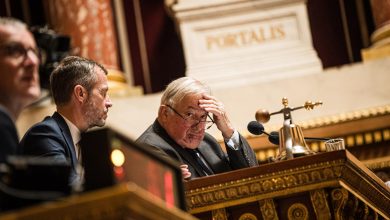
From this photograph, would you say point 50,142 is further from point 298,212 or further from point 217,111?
point 217,111

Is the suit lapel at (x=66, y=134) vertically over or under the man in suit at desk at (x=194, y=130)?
over

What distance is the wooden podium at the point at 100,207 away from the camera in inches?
74.9

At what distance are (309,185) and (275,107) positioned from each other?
2972mm

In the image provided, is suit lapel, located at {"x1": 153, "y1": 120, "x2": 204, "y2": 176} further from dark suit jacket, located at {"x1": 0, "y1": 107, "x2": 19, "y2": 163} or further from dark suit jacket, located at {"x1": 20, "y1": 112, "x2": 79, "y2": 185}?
dark suit jacket, located at {"x1": 0, "y1": 107, "x2": 19, "y2": 163}

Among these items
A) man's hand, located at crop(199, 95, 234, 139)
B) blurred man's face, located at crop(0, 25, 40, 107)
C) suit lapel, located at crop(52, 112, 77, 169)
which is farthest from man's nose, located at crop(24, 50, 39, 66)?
man's hand, located at crop(199, 95, 234, 139)

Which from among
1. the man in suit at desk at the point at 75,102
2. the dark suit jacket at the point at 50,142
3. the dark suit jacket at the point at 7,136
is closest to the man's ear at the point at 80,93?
the man in suit at desk at the point at 75,102

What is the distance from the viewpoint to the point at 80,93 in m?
3.72

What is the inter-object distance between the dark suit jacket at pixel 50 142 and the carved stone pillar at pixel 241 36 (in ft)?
10.6

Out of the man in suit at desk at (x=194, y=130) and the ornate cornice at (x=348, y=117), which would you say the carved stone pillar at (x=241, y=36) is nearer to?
the ornate cornice at (x=348, y=117)

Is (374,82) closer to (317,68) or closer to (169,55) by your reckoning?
(317,68)

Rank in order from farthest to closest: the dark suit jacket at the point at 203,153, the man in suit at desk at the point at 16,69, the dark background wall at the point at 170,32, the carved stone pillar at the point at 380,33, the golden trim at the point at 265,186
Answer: the dark background wall at the point at 170,32 < the carved stone pillar at the point at 380,33 < the dark suit jacket at the point at 203,153 < the golden trim at the point at 265,186 < the man in suit at desk at the point at 16,69

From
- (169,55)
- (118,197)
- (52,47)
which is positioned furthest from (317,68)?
(118,197)

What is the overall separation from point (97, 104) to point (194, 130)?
546 millimetres

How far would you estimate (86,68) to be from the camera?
12.5 feet
